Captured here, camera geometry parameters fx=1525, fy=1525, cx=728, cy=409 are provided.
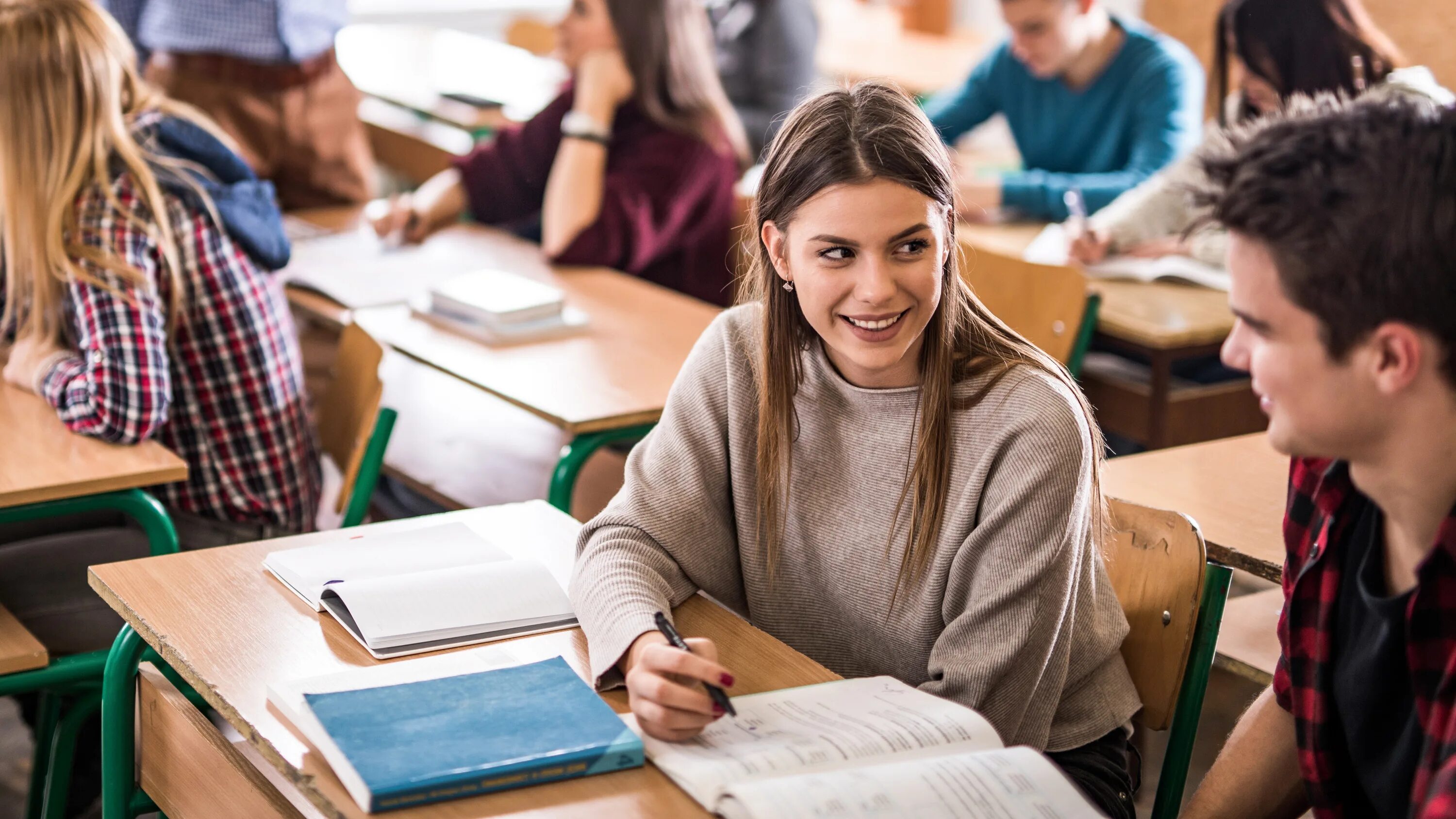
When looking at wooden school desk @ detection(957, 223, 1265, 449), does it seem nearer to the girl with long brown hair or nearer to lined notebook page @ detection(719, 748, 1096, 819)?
the girl with long brown hair

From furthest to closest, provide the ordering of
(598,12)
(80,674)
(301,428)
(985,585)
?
1. (598,12)
2. (301,428)
3. (80,674)
4. (985,585)

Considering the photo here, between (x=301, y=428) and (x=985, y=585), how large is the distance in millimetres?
1363

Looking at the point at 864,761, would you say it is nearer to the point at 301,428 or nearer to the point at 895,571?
the point at 895,571

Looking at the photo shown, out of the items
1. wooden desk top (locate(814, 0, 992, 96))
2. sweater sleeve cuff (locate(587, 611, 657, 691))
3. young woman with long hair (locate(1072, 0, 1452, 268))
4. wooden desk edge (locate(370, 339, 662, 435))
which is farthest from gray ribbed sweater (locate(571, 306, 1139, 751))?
wooden desk top (locate(814, 0, 992, 96))

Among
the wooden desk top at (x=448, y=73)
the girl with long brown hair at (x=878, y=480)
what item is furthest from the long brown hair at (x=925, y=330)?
the wooden desk top at (x=448, y=73)

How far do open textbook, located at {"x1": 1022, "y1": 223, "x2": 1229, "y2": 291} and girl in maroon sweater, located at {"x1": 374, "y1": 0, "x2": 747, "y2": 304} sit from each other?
2.18 ft

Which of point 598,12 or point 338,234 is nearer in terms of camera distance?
point 598,12

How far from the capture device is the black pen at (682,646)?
1.23 m

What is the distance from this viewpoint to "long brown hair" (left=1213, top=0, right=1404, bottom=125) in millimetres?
2916

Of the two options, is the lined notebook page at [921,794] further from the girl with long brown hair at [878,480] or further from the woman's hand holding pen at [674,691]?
the girl with long brown hair at [878,480]

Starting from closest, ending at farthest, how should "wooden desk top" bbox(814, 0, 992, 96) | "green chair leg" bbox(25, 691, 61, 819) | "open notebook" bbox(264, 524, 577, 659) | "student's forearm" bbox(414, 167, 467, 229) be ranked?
"open notebook" bbox(264, 524, 577, 659) < "green chair leg" bbox(25, 691, 61, 819) < "student's forearm" bbox(414, 167, 467, 229) < "wooden desk top" bbox(814, 0, 992, 96)

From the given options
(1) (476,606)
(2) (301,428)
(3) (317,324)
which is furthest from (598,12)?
(1) (476,606)

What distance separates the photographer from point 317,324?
3594 mm

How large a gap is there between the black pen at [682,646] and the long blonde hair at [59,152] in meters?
1.15
